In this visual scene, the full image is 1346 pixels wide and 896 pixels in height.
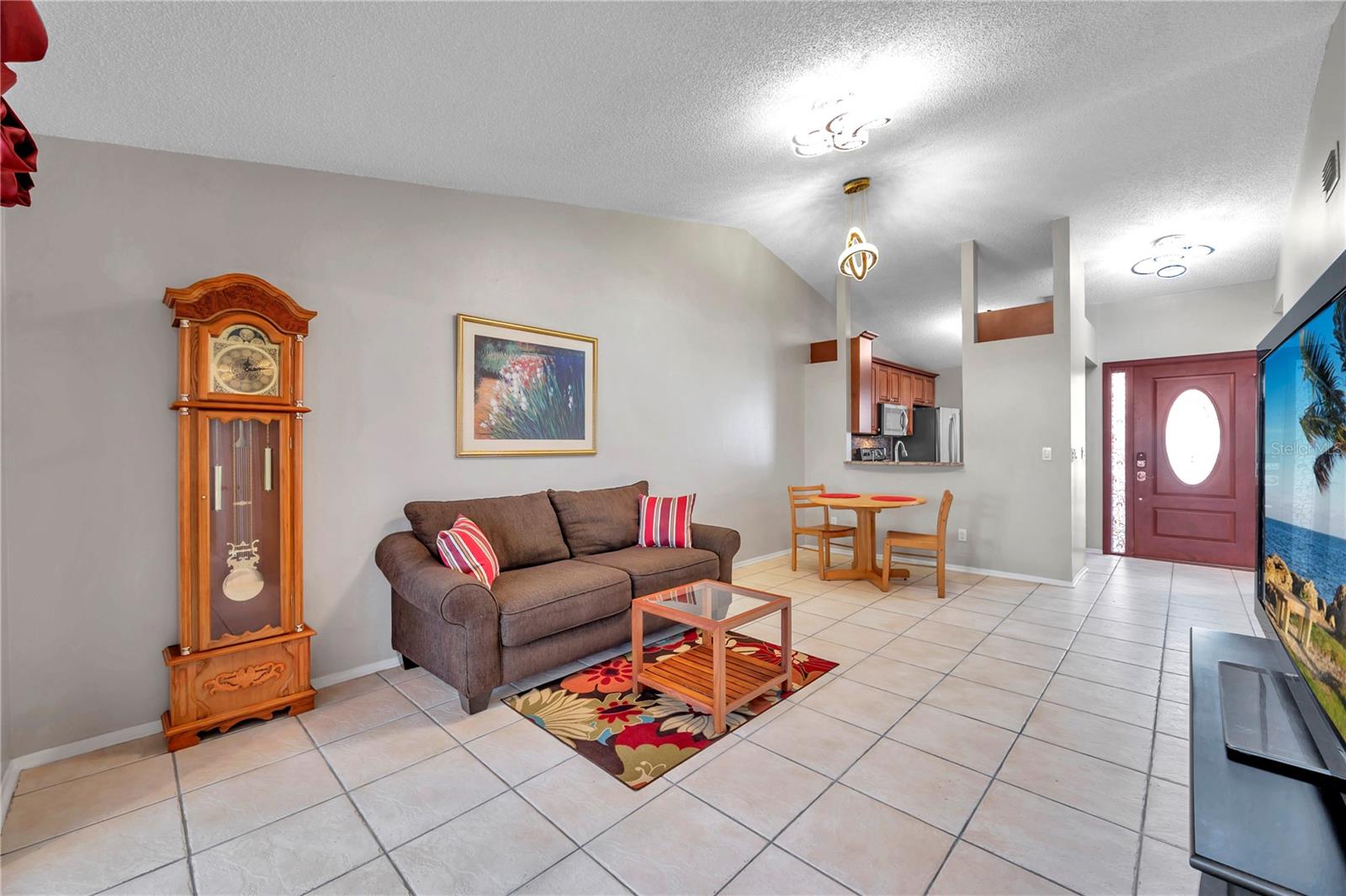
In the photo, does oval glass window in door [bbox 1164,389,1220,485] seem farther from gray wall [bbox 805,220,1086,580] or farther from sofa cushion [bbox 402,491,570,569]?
sofa cushion [bbox 402,491,570,569]

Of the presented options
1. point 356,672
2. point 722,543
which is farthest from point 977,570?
point 356,672

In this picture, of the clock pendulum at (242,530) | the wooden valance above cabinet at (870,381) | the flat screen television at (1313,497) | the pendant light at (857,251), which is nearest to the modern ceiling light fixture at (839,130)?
the pendant light at (857,251)

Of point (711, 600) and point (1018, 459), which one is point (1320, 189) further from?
point (711, 600)

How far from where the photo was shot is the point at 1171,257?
471 cm

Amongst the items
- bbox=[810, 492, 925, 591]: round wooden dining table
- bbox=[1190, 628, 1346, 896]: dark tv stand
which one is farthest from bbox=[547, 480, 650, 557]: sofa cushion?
bbox=[1190, 628, 1346, 896]: dark tv stand

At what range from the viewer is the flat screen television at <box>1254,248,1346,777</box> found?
100 centimetres

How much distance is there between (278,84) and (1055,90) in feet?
11.6

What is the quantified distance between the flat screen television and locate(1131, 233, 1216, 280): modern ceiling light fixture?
3.91m

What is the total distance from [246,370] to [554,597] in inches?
65.2

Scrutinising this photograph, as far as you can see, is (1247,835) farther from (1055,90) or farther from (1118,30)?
(1055,90)

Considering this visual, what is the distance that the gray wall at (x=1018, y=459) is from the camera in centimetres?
450

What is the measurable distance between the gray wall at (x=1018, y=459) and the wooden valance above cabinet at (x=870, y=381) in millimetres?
739

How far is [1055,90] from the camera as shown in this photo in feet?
9.32

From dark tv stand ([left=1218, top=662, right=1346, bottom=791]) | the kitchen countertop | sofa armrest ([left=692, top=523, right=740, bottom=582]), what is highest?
the kitchen countertop
